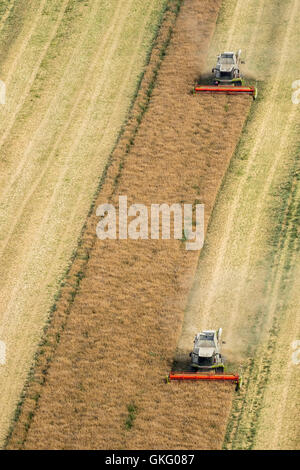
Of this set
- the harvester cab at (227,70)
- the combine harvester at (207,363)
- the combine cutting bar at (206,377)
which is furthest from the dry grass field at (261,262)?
the harvester cab at (227,70)

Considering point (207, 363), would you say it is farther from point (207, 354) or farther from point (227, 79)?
point (227, 79)

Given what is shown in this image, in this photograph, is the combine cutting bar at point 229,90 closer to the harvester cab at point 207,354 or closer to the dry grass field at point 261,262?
the dry grass field at point 261,262

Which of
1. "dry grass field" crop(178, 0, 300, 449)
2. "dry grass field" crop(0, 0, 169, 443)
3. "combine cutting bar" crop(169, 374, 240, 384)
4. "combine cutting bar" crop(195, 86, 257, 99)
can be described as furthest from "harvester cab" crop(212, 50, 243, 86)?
"combine cutting bar" crop(169, 374, 240, 384)

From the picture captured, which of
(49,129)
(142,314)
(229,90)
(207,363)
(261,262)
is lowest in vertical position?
(207,363)

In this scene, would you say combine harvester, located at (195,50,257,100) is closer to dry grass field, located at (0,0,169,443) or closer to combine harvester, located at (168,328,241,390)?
dry grass field, located at (0,0,169,443)

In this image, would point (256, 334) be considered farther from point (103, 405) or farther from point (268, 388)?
point (103, 405)

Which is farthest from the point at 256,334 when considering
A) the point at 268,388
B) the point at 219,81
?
the point at 219,81

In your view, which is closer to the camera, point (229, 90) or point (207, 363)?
point (207, 363)

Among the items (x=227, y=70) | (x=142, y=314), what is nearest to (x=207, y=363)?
(x=142, y=314)
